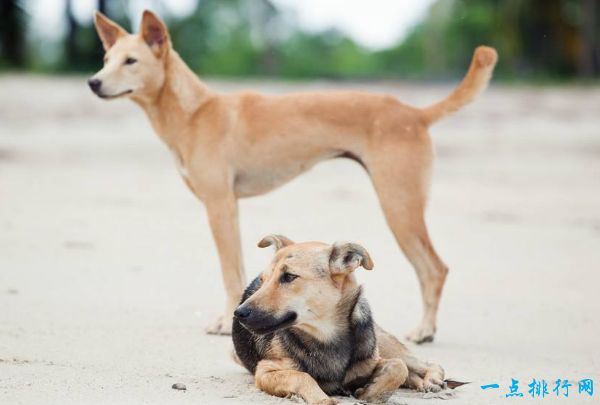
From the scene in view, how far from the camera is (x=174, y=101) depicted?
7.51 meters

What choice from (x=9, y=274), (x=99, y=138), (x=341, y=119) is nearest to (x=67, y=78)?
(x=99, y=138)

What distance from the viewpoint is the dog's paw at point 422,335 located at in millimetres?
6875

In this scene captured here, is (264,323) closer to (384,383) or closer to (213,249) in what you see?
(384,383)

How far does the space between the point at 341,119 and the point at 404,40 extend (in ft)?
174

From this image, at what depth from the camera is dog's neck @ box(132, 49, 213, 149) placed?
7.48 meters

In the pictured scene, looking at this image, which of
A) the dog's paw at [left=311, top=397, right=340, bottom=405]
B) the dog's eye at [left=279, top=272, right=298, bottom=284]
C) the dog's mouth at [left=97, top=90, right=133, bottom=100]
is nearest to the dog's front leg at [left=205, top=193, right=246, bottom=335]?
the dog's mouth at [left=97, top=90, right=133, bottom=100]

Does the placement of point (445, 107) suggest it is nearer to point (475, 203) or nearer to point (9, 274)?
point (9, 274)

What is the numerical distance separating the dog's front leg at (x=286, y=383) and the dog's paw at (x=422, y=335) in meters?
1.86

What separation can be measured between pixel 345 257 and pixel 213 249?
15.7 feet

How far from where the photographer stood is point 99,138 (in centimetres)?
1652

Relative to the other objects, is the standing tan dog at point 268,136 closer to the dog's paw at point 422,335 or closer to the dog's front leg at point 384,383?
the dog's paw at point 422,335

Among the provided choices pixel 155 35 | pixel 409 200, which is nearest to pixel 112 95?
pixel 155 35

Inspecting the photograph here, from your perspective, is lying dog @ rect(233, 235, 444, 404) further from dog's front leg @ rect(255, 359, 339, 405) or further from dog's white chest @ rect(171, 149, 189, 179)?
dog's white chest @ rect(171, 149, 189, 179)

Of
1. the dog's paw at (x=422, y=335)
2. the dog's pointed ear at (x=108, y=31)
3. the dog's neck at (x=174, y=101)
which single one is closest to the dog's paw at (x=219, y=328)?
the dog's paw at (x=422, y=335)
